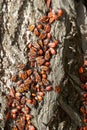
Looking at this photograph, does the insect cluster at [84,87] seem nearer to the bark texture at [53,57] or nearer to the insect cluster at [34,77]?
the bark texture at [53,57]

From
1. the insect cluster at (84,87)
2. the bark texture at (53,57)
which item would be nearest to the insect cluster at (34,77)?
the bark texture at (53,57)

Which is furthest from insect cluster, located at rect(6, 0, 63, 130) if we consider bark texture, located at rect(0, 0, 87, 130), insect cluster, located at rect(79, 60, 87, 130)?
insect cluster, located at rect(79, 60, 87, 130)

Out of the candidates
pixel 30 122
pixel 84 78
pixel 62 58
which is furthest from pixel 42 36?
pixel 30 122

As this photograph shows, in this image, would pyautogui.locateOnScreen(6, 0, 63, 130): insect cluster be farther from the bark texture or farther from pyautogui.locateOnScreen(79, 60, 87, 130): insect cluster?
pyautogui.locateOnScreen(79, 60, 87, 130): insect cluster

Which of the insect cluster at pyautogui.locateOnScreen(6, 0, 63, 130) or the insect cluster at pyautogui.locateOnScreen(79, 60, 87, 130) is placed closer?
the insect cluster at pyautogui.locateOnScreen(6, 0, 63, 130)

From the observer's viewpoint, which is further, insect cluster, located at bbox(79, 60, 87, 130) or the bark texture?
insect cluster, located at bbox(79, 60, 87, 130)

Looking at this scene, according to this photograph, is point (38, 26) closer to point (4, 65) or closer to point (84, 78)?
point (4, 65)
